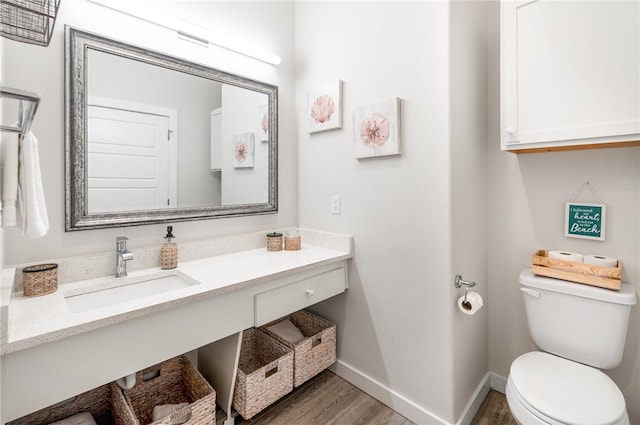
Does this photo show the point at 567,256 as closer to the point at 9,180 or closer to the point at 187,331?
the point at 187,331

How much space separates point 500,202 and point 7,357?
7.01ft

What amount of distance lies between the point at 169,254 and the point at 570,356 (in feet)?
6.36

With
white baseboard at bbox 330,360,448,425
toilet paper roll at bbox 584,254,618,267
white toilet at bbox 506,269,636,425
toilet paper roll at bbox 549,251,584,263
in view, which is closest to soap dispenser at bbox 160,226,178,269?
white baseboard at bbox 330,360,448,425

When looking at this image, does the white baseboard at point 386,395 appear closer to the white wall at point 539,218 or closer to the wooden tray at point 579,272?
the white wall at point 539,218

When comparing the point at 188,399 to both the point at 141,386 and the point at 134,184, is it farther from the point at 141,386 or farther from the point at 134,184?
the point at 134,184

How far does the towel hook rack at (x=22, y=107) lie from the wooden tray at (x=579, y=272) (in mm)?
1941

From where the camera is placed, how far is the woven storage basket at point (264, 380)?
1.52 m

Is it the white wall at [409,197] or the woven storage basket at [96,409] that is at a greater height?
the white wall at [409,197]

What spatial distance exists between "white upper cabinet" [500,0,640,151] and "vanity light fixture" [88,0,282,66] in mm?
1304

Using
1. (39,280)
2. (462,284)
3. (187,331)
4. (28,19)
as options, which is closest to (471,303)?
(462,284)

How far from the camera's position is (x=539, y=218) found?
1.66 meters

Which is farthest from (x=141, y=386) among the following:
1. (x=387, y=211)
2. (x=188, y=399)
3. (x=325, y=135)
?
(x=325, y=135)

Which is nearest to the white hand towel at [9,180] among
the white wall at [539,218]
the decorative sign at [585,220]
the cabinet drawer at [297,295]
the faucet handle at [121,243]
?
the faucet handle at [121,243]

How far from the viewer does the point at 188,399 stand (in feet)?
5.36
